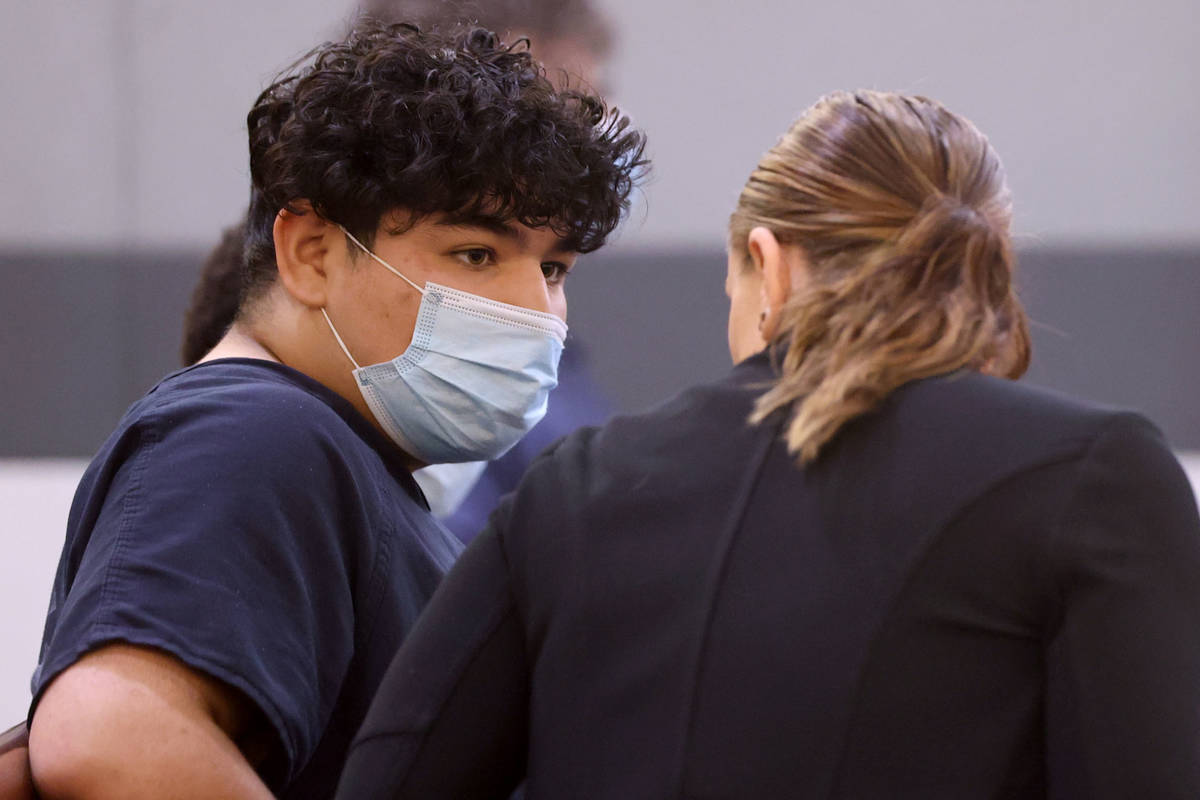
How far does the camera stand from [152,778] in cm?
89

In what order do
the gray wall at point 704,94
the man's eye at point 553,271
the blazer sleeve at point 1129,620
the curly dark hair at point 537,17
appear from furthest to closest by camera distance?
the gray wall at point 704,94 → the curly dark hair at point 537,17 → the man's eye at point 553,271 → the blazer sleeve at point 1129,620

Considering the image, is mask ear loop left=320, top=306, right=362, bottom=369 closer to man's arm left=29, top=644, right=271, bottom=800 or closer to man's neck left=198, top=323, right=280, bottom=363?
man's neck left=198, top=323, right=280, bottom=363

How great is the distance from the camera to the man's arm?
881mm

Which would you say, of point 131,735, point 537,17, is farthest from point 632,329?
point 131,735

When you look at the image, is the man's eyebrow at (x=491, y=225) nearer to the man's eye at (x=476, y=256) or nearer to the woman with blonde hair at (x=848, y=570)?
the man's eye at (x=476, y=256)

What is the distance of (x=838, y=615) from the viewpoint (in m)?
0.78

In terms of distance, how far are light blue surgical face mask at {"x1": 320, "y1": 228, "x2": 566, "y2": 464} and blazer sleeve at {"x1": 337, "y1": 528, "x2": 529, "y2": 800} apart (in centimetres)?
40

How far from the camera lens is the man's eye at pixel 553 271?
1.35m

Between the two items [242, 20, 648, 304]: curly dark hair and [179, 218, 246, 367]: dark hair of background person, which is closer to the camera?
[242, 20, 648, 304]: curly dark hair

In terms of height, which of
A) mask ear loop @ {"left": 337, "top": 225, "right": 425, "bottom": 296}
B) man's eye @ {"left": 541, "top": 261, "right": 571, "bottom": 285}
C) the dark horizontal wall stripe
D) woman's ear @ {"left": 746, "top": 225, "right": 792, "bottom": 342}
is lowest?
the dark horizontal wall stripe

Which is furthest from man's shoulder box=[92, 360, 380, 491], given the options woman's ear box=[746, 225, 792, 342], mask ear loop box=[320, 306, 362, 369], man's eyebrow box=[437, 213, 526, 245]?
woman's ear box=[746, 225, 792, 342]

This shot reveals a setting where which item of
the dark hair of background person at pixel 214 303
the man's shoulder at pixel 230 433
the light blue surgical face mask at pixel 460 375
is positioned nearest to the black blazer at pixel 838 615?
the man's shoulder at pixel 230 433

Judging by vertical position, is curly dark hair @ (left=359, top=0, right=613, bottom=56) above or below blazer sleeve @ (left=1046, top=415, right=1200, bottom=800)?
above

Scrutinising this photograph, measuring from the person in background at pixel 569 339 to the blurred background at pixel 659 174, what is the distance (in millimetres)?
639
